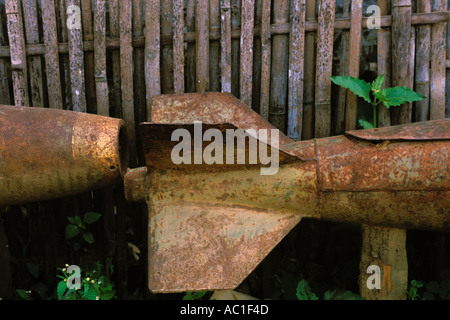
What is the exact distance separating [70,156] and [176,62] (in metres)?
0.99

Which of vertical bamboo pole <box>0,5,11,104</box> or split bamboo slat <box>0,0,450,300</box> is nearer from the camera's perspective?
split bamboo slat <box>0,0,450,300</box>

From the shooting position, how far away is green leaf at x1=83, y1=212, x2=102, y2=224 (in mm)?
2715

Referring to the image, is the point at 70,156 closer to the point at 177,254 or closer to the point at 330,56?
the point at 177,254

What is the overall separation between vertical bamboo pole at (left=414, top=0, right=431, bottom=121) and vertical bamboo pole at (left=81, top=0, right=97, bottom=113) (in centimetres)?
218

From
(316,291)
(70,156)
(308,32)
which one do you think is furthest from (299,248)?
(70,156)

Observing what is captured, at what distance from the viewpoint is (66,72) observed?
267 centimetres

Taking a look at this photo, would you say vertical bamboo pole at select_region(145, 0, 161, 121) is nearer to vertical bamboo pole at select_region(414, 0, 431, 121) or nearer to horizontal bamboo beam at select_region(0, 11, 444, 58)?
horizontal bamboo beam at select_region(0, 11, 444, 58)

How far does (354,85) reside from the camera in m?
2.34

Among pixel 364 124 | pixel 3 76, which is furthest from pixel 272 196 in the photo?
pixel 3 76

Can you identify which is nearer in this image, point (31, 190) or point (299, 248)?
point (31, 190)

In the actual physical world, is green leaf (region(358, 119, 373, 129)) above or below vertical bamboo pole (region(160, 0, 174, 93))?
below

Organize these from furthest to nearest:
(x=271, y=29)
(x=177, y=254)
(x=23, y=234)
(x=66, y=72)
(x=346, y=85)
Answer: (x=23, y=234), (x=66, y=72), (x=271, y=29), (x=346, y=85), (x=177, y=254)

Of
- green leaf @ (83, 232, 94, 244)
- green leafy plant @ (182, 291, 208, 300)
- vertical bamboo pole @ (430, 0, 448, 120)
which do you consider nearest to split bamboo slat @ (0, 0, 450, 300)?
vertical bamboo pole @ (430, 0, 448, 120)

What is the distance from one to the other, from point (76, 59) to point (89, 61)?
0.09 m
